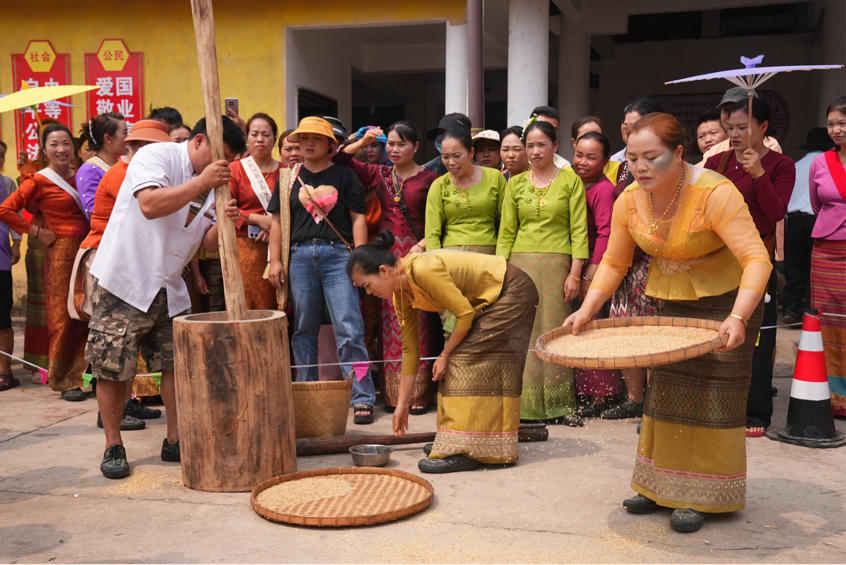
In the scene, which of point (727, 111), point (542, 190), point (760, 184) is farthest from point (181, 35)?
point (760, 184)

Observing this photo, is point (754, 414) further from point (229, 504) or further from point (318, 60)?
point (318, 60)

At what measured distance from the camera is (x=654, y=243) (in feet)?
10.5

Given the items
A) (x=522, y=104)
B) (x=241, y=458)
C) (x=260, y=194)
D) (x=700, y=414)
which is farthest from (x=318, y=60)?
(x=700, y=414)

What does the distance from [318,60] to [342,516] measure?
6.41m

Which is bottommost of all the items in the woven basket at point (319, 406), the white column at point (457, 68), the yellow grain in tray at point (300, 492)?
the yellow grain in tray at point (300, 492)

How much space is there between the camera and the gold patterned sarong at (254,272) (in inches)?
209

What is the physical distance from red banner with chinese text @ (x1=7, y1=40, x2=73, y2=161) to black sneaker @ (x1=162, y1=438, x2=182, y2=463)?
5387 millimetres

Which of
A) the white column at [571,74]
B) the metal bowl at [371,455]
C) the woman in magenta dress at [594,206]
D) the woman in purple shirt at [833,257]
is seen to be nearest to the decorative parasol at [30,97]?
the metal bowl at [371,455]

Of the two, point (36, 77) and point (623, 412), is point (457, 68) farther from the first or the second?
point (36, 77)

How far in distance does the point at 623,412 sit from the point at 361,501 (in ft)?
7.37

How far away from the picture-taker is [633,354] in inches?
105

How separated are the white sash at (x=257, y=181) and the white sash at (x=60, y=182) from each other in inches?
49.7

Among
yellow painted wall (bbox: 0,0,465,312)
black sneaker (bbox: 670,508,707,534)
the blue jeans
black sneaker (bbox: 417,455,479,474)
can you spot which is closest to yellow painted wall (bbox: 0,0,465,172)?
yellow painted wall (bbox: 0,0,465,312)

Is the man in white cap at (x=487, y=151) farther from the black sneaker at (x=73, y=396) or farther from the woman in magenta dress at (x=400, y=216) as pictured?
the black sneaker at (x=73, y=396)
